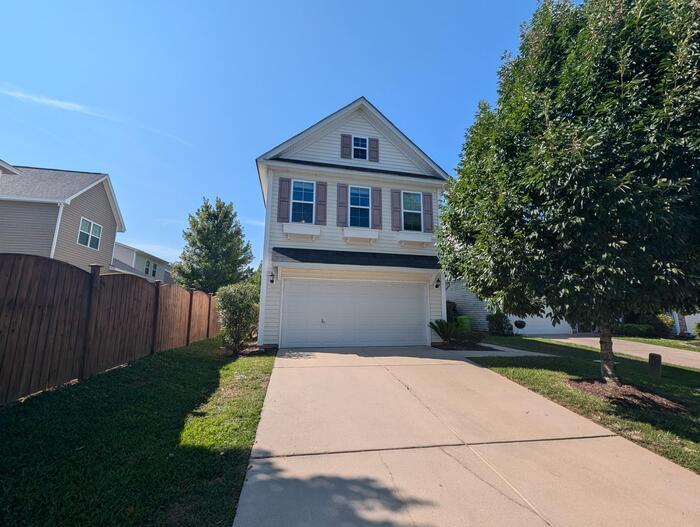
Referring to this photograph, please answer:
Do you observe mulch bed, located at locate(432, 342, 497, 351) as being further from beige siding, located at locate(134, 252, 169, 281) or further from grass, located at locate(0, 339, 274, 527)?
beige siding, located at locate(134, 252, 169, 281)

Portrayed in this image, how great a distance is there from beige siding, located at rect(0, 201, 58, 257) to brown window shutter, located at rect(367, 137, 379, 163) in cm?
1423

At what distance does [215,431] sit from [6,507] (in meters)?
1.77

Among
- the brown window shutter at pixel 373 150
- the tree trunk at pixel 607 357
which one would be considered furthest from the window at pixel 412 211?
the tree trunk at pixel 607 357

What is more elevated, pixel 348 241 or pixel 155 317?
pixel 348 241

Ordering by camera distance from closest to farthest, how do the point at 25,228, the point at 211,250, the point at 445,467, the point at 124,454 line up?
the point at 124,454 < the point at 445,467 < the point at 25,228 < the point at 211,250

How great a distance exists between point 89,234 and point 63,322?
1497 centimetres

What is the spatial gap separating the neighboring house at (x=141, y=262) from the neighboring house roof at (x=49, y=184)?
6818mm

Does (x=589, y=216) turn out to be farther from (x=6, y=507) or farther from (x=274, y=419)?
(x=6, y=507)

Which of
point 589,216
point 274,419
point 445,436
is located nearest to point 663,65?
point 589,216

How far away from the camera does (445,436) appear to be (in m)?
3.89

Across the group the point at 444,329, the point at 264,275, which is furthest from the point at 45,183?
the point at 444,329

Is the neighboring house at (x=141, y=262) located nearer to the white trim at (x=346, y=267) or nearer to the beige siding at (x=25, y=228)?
the beige siding at (x=25, y=228)

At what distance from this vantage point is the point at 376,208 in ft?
37.6

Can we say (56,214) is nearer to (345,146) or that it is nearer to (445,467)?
(345,146)
